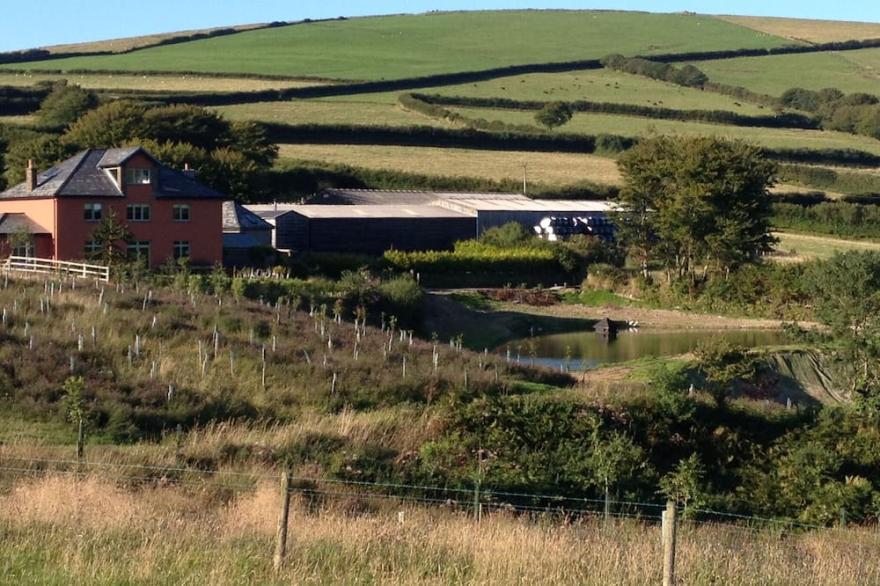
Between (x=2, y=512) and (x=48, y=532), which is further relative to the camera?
(x=2, y=512)

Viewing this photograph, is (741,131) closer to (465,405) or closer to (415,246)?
(415,246)

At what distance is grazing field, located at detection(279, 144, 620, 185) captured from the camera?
81625 millimetres

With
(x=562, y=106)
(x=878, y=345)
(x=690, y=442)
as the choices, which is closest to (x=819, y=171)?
(x=562, y=106)

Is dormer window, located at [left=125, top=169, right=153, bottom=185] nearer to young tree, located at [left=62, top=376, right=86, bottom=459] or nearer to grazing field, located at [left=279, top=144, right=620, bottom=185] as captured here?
young tree, located at [left=62, top=376, right=86, bottom=459]

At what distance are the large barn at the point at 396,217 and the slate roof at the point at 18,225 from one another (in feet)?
42.0

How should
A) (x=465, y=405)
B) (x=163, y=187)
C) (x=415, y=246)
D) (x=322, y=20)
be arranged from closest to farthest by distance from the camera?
(x=465, y=405)
(x=163, y=187)
(x=415, y=246)
(x=322, y=20)

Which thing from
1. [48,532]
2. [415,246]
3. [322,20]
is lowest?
[415,246]

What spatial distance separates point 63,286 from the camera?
1300 inches

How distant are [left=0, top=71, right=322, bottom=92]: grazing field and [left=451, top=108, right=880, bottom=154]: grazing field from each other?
15117mm

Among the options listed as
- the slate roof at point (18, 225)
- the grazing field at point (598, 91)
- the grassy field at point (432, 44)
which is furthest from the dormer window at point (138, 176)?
A: the grassy field at point (432, 44)

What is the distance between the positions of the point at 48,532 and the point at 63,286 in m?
23.2

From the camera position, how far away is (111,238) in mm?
43719

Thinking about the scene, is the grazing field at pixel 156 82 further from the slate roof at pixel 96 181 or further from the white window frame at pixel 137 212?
the white window frame at pixel 137 212

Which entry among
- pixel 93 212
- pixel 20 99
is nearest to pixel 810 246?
pixel 93 212
